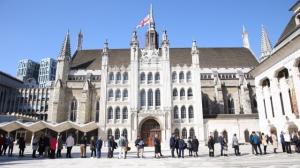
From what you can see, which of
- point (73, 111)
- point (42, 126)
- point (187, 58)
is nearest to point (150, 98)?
point (73, 111)

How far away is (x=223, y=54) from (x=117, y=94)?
29183mm

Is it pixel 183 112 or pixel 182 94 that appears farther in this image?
pixel 182 94

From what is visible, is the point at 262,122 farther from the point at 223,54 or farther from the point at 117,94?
the point at 223,54

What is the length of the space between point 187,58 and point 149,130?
2036 cm

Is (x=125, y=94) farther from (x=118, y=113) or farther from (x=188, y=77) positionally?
Answer: (x=188, y=77)

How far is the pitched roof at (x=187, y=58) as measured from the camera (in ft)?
173

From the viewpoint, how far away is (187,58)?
176 feet

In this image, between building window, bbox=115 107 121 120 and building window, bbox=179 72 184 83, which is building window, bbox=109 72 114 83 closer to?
building window, bbox=115 107 121 120

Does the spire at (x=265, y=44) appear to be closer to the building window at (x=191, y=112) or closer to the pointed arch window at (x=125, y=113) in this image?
the building window at (x=191, y=112)

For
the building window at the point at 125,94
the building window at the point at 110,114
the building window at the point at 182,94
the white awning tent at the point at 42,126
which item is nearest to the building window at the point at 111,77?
the building window at the point at 125,94

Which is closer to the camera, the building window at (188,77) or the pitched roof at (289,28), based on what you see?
the pitched roof at (289,28)

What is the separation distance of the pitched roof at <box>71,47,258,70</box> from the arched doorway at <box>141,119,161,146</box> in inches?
594

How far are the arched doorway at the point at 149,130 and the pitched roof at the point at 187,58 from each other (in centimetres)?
1509

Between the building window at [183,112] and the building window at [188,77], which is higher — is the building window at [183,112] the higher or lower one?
the lower one
